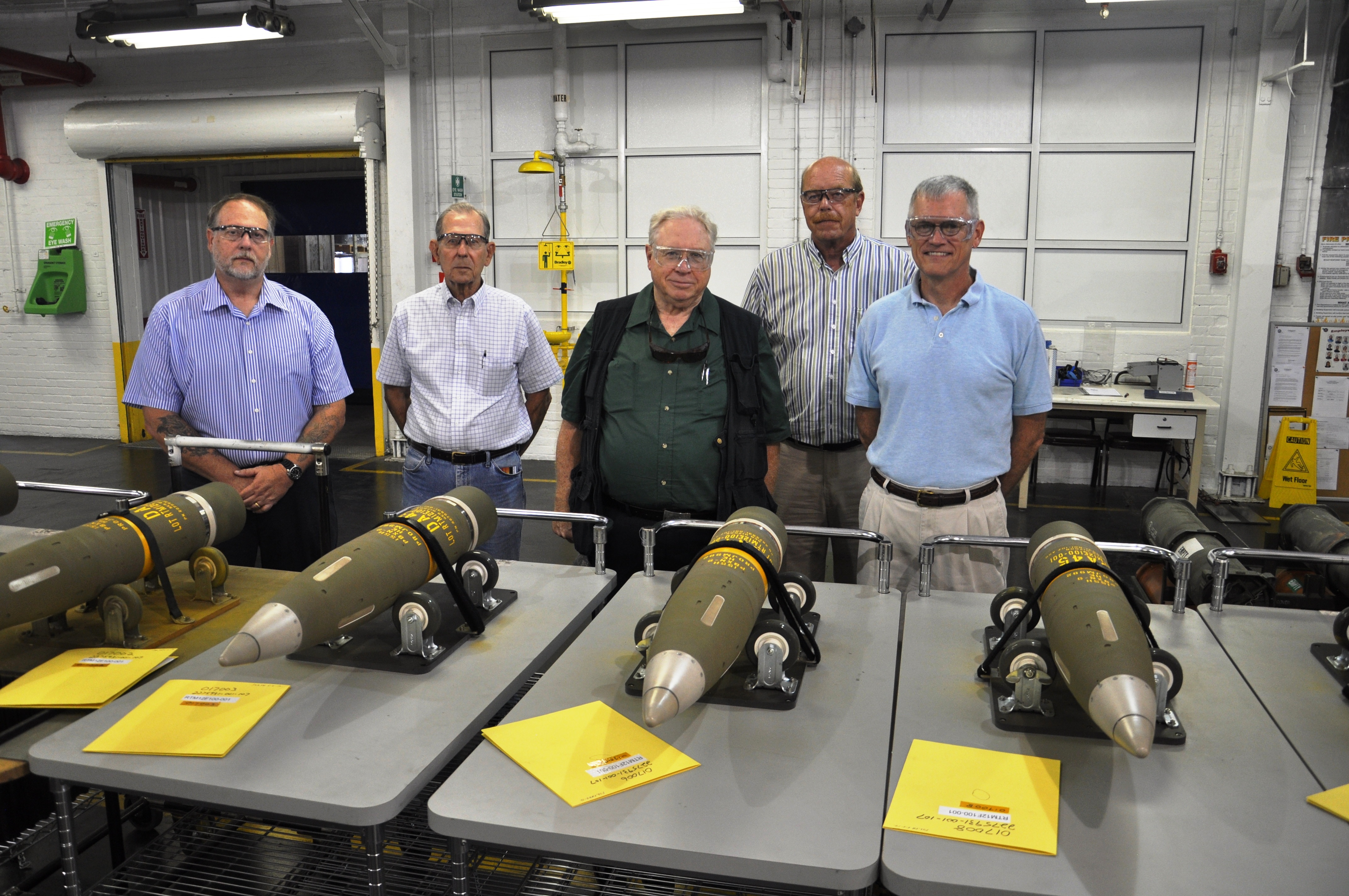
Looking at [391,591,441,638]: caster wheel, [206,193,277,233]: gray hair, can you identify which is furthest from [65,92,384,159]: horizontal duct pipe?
[391,591,441,638]: caster wheel

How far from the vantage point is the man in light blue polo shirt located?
2482mm

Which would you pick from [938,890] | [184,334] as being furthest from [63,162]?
Answer: [938,890]

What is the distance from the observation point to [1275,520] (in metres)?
6.40

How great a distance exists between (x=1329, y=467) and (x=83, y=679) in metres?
7.81

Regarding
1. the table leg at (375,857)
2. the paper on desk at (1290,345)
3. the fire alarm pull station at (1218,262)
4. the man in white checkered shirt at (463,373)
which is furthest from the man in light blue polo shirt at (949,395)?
the paper on desk at (1290,345)

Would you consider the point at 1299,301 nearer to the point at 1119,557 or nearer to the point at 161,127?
the point at 1119,557

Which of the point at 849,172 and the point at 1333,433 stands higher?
the point at 849,172

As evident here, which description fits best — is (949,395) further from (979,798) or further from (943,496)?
(979,798)

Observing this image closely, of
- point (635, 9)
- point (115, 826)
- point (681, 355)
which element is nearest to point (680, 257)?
point (681, 355)

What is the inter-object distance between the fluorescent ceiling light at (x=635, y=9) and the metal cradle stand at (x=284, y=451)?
13.5 feet

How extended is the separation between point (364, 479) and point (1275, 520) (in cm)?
676

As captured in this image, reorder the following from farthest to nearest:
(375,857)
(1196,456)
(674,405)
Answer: (1196,456), (674,405), (375,857)

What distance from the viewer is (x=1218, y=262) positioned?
6684mm

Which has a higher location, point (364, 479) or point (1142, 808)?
point (1142, 808)
